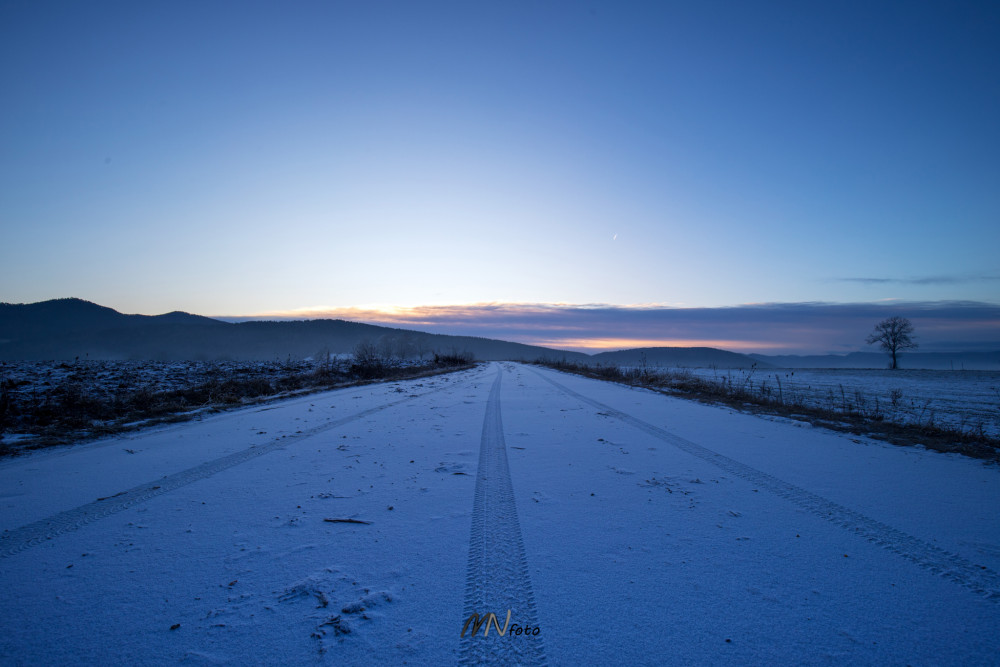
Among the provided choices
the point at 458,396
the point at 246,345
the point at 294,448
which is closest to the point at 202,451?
the point at 294,448

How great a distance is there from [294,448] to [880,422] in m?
10.7

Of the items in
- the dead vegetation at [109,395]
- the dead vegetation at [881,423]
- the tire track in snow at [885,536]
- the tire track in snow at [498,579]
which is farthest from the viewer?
the dead vegetation at [109,395]

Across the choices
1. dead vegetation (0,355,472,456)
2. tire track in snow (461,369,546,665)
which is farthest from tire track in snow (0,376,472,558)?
dead vegetation (0,355,472,456)

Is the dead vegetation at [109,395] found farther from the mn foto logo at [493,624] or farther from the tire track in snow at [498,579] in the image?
the mn foto logo at [493,624]

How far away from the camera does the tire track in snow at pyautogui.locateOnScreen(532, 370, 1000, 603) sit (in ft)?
8.14

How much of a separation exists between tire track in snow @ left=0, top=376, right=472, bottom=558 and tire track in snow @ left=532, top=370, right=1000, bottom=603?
5808 millimetres

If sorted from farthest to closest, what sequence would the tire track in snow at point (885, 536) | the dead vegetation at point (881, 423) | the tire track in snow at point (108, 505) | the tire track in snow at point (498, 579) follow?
1. the dead vegetation at point (881, 423)
2. the tire track in snow at point (108, 505)
3. the tire track in snow at point (885, 536)
4. the tire track in snow at point (498, 579)

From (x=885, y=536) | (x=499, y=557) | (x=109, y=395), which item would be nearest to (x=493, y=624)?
(x=499, y=557)

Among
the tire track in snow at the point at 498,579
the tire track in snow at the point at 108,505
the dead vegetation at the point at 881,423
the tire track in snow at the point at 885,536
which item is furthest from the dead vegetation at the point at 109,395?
the dead vegetation at the point at 881,423

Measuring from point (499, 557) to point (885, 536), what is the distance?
9.15 feet

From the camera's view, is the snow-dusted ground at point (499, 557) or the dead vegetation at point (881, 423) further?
the dead vegetation at point (881, 423)

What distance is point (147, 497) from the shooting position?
3885 mm

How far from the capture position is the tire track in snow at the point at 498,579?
1886 millimetres

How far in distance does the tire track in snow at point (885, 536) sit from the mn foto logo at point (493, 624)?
2480mm
